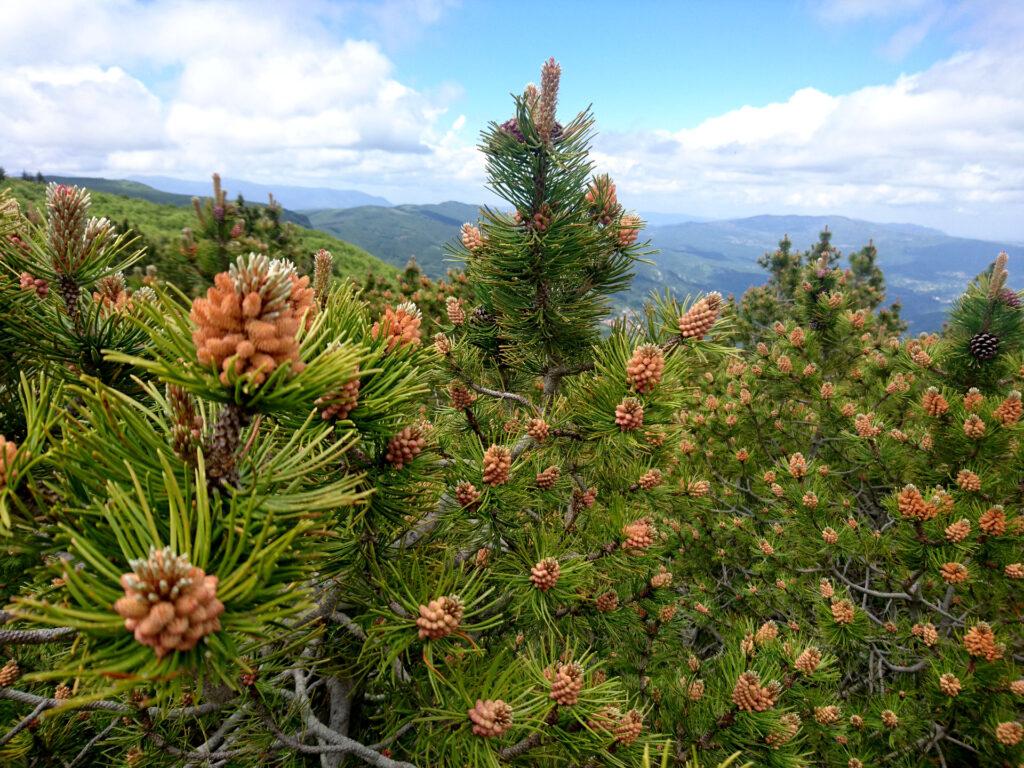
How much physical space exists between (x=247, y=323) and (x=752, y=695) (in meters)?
2.72

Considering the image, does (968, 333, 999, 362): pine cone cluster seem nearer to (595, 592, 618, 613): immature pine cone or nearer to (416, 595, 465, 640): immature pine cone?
(595, 592, 618, 613): immature pine cone

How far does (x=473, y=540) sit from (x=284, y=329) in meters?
1.33

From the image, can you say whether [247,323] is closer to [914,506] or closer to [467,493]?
[467,493]

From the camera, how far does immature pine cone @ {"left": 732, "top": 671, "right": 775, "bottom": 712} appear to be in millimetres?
2246

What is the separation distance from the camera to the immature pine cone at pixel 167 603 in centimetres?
70

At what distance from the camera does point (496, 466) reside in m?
1.69

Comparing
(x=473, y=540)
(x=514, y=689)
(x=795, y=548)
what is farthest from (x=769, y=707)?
(x=795, y=548)

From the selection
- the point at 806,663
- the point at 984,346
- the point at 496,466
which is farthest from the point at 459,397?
the point at 984,346

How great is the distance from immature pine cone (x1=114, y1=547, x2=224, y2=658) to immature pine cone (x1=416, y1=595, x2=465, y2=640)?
29.0 inches

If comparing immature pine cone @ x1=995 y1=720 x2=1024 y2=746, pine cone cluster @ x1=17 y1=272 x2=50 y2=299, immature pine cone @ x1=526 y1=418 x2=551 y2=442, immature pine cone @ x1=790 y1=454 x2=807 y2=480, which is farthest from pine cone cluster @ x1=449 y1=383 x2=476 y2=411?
immature pine cone @ x1=995 y1=720 x2=1024 y2=746

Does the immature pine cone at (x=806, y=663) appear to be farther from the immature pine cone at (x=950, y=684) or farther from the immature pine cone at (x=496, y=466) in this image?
the immature pine cone at (x=496, y=466)

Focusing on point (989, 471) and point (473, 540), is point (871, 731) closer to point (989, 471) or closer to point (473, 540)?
point (989, 471)

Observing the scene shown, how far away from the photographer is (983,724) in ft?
10.6

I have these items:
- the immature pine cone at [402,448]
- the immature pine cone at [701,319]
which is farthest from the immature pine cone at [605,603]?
the immature pine cone at [402,448]
